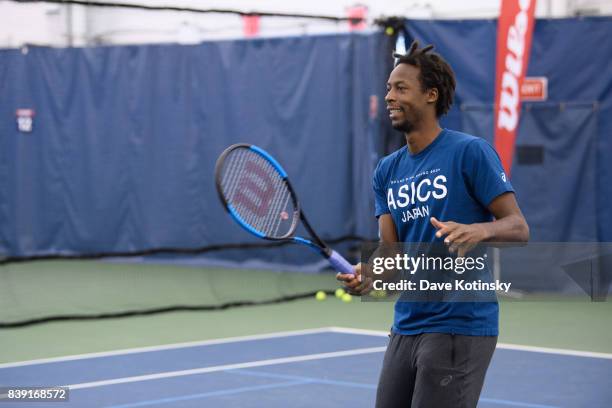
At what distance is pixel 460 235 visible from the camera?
3.04 m

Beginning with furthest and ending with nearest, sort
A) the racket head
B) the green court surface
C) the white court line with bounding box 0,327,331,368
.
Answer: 1. the green court surface
2. the white court line with bounding box 0,327,331,368
3. the racket head

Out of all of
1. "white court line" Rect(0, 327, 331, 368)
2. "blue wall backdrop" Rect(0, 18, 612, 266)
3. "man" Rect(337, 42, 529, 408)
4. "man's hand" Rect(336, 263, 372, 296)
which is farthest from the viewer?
"blue wall backdrop" Rect(0, 18, 612, 266)

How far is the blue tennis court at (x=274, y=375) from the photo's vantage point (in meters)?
6.15

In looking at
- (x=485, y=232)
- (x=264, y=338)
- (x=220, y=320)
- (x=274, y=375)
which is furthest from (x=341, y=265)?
(x=220, y=320)

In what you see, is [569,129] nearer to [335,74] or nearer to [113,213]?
[335,74]

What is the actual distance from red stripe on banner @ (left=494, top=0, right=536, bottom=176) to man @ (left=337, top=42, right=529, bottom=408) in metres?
6.23

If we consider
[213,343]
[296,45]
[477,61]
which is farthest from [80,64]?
[213,343]

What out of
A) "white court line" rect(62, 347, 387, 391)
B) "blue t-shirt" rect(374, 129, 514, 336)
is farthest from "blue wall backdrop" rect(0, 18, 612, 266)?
"blue t-shirt" rect(374, 129, 514, 336)

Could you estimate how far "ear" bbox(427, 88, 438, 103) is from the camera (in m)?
3.56

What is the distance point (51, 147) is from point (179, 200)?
178 centimetres

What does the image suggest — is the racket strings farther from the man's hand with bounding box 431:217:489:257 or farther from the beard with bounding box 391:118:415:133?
the man's hand with bounding box 431:217:489:257

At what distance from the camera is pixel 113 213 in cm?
1279

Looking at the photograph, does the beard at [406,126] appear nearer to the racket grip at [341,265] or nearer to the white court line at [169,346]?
the racket grip at [341,265]

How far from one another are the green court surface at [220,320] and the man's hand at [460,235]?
5041 mm
